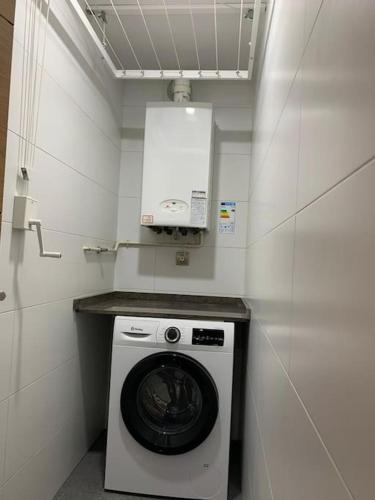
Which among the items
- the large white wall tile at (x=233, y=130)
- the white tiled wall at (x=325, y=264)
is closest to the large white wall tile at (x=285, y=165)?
the white tiled wall at (x=325, y=264)

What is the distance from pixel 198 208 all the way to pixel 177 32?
1018 mm

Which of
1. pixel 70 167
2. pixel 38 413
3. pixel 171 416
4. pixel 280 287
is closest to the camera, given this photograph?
pixel 280 287

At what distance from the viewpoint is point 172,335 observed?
174 cm

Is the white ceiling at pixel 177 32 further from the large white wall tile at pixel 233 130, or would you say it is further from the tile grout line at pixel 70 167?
the tile grout line at pixel 70 167

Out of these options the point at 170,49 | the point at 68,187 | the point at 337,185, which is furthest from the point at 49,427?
the point at 170,49

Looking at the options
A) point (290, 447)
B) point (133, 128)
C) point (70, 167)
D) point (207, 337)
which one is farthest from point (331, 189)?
point (133, 128)

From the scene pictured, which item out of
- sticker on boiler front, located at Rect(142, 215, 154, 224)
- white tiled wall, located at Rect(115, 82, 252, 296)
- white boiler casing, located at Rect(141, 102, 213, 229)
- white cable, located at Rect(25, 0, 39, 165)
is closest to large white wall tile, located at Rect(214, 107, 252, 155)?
white tiled wall, located at Rect(115, 82, 252, 296)

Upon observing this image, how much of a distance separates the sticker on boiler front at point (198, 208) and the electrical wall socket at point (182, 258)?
0.34 m

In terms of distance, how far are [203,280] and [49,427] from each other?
129cm

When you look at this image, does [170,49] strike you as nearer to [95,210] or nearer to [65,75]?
[65,75]

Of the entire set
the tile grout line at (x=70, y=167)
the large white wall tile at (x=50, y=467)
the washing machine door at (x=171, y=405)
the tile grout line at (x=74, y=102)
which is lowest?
the large white wall tile at (x=50, y=467)

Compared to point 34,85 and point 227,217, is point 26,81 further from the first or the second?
point 227,217

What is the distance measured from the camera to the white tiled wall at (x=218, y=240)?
242 centimetres

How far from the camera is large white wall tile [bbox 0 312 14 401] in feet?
4.00
